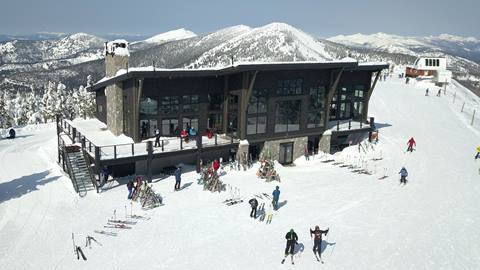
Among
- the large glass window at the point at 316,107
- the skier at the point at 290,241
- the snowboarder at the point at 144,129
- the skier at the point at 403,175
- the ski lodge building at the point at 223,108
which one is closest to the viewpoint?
the skier at the point at 290,241

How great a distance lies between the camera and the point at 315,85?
2745cm

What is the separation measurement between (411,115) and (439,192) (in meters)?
21.0

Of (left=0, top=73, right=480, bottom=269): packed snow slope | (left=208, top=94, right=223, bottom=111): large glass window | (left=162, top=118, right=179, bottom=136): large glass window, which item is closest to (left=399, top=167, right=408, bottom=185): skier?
(left=0, top=73, right=480, bottom=269): packed snow slope

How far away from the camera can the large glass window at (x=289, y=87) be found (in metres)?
25.9

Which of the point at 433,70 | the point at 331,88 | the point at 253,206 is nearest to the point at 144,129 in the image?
the point at 253,206

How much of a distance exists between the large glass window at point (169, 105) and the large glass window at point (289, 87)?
6695 millimetres

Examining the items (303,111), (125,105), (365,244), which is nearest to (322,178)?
(303,111)

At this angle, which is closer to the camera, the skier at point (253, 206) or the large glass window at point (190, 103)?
the skier at point (253, 206)

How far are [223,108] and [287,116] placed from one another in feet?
14.2

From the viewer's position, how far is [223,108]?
2645cm

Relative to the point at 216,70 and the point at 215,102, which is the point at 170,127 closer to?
the point at 215,102

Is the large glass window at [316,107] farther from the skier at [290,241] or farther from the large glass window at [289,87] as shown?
the skier at [290,241]

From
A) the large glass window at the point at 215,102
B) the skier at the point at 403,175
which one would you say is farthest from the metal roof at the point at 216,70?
the skier at the point at 403,175

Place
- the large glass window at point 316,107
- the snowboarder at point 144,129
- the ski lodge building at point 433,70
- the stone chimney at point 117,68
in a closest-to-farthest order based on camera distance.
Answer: the snowboarder at point 144,129 → the stone chimney at point 117,68 → the large glass window at point 316,107 → the ski lodge building at point 433,70
